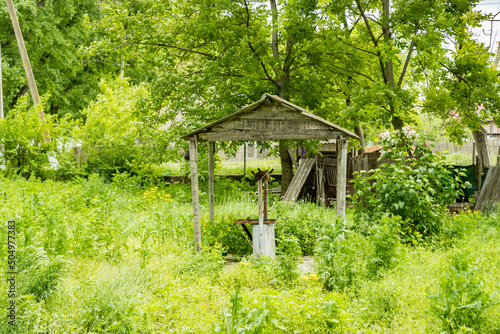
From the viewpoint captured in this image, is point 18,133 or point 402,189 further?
point 18,133

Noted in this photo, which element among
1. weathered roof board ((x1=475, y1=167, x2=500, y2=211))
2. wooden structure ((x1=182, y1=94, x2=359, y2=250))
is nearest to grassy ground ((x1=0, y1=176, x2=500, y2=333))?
wooden structure ((x1=182, y1=94, x2=359, y2=250))

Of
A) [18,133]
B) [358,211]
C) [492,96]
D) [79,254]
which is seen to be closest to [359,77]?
[492,96]

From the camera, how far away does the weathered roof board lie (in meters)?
10.8

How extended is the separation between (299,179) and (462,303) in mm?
9080

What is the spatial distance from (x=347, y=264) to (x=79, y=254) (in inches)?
137

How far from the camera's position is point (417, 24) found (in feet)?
36.2

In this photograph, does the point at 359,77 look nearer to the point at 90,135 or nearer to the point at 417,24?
the point at 417,24

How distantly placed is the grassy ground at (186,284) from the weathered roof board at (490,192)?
3226 millimetres

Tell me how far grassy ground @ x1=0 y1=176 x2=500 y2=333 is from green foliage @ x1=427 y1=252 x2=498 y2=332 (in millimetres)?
184

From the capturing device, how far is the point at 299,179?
1305 cm

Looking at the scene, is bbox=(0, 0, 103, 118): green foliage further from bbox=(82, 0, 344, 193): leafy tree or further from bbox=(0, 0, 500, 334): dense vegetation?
bbox=(82, 0, 344, 193): leafy tree

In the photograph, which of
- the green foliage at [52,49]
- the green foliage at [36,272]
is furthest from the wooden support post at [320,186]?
the green foliage at [52,49]

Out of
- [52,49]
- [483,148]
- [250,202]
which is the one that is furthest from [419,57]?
[52,49]

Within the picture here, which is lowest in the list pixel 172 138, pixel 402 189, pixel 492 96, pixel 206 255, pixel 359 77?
pixel 206 255
